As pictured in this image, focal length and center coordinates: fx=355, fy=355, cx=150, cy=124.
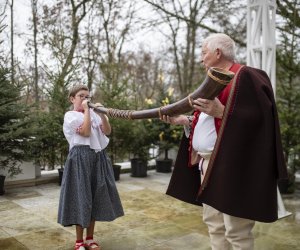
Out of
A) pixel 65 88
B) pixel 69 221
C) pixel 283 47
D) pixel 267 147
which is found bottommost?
pixel 69 221

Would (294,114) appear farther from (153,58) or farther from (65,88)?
(153,58)

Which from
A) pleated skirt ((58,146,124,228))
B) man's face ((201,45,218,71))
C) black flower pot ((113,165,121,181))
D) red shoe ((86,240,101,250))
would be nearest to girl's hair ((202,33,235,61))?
man's face ((201,45,218,71))

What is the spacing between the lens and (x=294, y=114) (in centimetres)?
596

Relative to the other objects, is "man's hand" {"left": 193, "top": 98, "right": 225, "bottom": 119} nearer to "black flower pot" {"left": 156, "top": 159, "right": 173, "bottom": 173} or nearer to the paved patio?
the paved patio

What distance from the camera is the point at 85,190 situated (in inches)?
122

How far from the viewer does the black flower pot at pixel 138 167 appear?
292 inches

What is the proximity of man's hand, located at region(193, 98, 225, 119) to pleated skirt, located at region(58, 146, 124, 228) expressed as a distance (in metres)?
1.51

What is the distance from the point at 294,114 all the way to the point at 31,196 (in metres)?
4.52

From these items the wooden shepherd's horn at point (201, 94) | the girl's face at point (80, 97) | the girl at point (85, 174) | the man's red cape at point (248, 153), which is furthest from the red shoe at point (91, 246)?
the man's red cape at point (248, 153)

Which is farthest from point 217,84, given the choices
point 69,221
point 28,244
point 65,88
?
point 65,88

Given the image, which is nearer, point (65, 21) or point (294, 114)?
point (294, 114)

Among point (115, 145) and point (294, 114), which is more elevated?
point (294, 114)

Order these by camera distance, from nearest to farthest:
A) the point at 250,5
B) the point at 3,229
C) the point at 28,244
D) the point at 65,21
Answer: the point at 28,244 → the point at 3,229 → the point at 250,5 → the point at 65,21

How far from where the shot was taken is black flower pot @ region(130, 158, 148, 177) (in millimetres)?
7426
